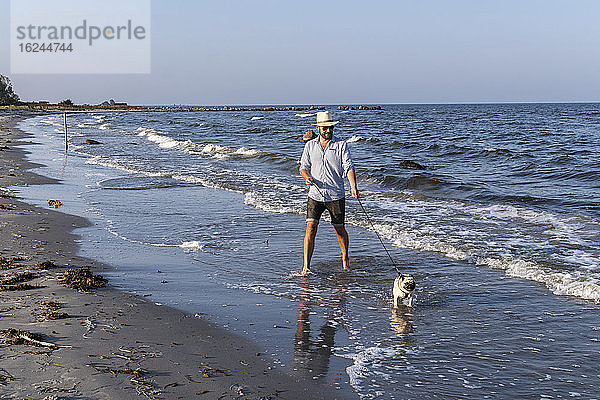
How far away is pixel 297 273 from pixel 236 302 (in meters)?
1.38

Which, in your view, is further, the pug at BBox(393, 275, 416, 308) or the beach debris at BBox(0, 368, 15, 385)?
the pug at BBox(393, 275, 416, 308)

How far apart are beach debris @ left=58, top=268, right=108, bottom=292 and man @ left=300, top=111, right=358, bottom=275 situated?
7.28 ft

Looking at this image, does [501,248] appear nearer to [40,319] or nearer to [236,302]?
[236,302]

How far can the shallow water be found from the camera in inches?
177

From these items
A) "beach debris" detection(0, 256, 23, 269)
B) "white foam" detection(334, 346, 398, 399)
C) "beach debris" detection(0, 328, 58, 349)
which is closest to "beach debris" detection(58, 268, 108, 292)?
"beach debris" detection(0, 256, 23, 269)

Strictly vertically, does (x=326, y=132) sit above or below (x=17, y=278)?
above

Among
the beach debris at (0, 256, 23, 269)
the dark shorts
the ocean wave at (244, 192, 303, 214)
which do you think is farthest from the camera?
the ocean wave at (244, 192, 303, 214)

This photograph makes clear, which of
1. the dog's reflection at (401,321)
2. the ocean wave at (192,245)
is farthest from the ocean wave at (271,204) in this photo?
the dog's reflection at (401,321)

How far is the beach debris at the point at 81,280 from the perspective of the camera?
6.05 m

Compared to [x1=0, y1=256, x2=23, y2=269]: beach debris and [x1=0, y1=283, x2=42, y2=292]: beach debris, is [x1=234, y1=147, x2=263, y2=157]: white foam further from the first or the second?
[x1=0, y1=283, x2=42, y2=292]: beach debris

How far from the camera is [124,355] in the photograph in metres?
4.35

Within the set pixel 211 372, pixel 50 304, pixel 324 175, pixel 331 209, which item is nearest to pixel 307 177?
pixel 324 175

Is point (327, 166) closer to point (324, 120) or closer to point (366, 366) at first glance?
point (324, 120)

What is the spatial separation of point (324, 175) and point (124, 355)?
3.48 metres
